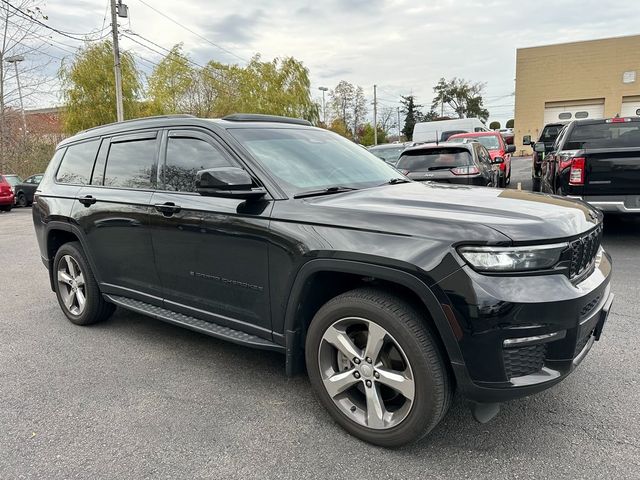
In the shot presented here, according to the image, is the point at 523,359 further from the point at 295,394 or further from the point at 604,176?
the point at 604,176

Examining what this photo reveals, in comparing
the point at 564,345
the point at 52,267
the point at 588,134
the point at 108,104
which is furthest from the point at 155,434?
the point at 108,104

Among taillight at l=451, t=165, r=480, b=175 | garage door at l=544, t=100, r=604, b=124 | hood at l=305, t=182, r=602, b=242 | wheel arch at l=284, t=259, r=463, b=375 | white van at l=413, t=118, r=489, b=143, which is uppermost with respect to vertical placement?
garage door at l=544, t=100, r=604, b=124

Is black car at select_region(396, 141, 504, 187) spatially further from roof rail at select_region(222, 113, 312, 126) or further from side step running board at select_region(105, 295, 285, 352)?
side step running board at select_region(105, 295, 285, 352)

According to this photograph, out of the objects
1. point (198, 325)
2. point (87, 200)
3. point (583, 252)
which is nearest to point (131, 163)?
A: point (87, 200)

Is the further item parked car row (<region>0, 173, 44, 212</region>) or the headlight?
parked car row (<region>0, 173, 44, 212</region>)

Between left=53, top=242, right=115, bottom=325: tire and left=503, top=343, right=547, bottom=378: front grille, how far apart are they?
3.65m

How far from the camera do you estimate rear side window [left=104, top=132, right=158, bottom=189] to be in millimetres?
3725

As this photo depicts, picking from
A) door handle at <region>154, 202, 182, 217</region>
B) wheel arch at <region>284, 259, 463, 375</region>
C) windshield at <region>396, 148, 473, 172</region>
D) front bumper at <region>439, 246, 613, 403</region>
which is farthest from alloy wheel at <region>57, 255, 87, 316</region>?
windshield at <region>396, 148, 473, 172</region>

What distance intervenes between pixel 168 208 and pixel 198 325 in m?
0.87

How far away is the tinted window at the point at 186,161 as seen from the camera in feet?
10.9

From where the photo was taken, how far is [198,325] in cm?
340

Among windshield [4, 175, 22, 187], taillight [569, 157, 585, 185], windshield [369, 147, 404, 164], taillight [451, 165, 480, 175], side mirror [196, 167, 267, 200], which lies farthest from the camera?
windshield [4, 175, 22, 187]

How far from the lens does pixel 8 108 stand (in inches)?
1046

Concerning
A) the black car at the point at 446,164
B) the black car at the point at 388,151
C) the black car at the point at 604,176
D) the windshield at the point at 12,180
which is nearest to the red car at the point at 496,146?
the black car at the point at 388,151
